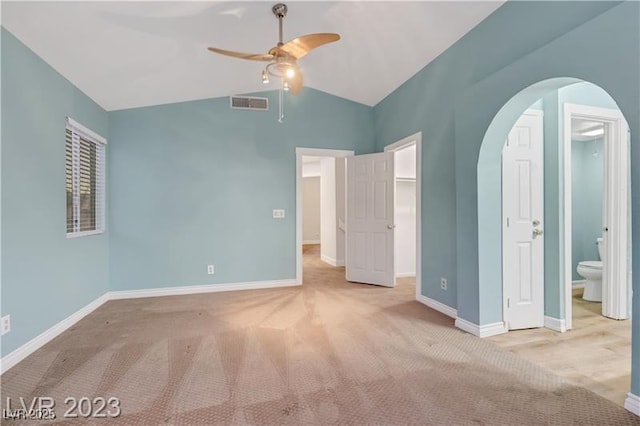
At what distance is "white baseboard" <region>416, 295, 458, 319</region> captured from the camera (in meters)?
3.23

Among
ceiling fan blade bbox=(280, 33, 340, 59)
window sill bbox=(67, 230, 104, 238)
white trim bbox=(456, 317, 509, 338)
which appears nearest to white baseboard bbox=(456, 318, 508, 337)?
white trim bbox=(456, 317, 509, 338)

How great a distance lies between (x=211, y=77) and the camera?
12.2 ft

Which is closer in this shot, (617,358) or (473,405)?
(473,405)

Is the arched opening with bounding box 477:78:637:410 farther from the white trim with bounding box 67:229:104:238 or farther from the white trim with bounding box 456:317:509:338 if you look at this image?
the white trim with bounding box 67:229:104:238

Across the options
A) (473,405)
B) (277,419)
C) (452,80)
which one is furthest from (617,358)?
(452,80)

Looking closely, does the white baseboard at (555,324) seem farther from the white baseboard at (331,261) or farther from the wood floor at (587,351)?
the white baseboard at (331,261)

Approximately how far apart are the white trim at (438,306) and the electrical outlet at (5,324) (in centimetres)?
373

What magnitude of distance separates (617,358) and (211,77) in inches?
184

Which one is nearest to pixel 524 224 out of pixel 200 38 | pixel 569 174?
pixel 569 174

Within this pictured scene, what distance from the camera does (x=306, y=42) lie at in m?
2.26

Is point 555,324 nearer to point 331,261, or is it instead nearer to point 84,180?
point 331,261

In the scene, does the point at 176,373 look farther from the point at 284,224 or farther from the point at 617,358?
the point at 617,358

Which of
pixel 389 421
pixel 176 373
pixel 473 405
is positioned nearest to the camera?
pixel 389 421

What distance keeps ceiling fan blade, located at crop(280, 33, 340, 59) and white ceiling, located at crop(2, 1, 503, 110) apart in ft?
1.69
